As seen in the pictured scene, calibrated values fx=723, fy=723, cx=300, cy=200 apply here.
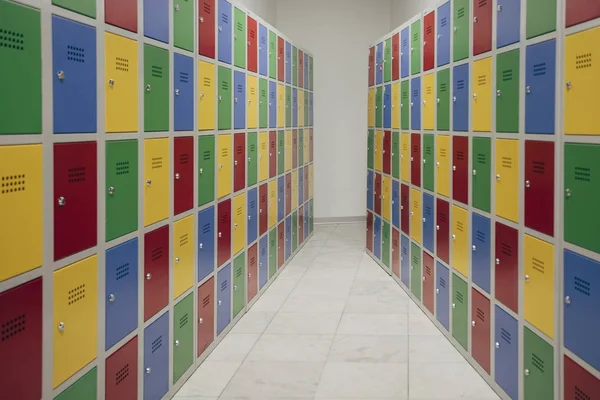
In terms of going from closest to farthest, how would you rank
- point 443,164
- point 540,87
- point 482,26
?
point 540,87 → point 482,26 → point 443,164

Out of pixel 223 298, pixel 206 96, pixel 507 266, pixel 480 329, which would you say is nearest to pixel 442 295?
pixel 480 329

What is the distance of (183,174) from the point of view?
12.8 ft

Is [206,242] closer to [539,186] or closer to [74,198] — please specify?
[74,198]

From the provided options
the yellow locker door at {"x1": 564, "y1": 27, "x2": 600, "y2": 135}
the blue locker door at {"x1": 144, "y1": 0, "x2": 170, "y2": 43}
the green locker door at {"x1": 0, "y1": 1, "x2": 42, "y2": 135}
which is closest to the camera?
the green locker door at {"x1": 0, "y1": 1, "x2": 42, "y2": 135}

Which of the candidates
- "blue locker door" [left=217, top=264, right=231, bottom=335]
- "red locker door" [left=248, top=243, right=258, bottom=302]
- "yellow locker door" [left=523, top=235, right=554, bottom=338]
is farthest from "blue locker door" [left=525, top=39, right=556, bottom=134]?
"red locker door" [left=248, top=243, right=258, bottom=302]

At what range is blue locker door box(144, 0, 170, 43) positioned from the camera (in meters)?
3.28

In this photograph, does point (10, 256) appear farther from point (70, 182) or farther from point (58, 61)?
point (58, 61)

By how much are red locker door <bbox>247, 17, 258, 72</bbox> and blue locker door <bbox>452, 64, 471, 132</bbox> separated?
5.68ft

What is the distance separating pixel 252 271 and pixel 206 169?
64.5 inches

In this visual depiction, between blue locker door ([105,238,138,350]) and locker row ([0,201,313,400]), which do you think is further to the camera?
blue locker door ([105,238,138,350])

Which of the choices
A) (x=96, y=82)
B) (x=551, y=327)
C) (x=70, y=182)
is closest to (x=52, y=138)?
(x=70, y=182)

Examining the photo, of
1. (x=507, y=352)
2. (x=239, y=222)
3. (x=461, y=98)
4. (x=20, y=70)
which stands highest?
(x=461, y=98)

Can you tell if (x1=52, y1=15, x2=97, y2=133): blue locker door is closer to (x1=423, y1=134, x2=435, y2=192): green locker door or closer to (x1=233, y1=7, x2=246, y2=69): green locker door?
(x1=233, y1=7, x2=246, y2=69): green locker door

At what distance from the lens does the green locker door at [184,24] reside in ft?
12.2
